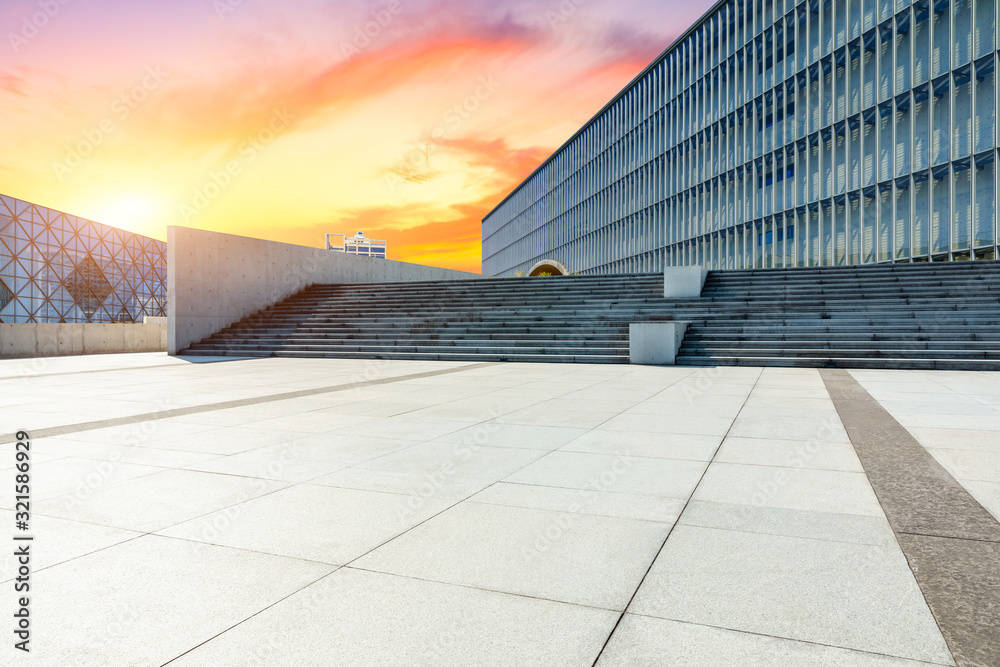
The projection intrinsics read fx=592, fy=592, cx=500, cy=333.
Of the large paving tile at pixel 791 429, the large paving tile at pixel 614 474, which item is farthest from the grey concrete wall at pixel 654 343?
the large paving tile at pixel 614 474

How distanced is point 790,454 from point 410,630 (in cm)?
404

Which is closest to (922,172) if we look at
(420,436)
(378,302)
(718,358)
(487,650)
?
(718,358)

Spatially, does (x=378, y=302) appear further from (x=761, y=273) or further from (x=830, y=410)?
(x=830, y=410)

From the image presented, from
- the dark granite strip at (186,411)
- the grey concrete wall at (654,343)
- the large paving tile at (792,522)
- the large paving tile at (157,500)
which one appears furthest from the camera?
the grey concrete wall at (654,343)

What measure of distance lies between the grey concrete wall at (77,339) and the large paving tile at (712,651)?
2293 centimetres

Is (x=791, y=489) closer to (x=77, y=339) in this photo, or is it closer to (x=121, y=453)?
(x=121, y=453)

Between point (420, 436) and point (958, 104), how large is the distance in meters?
32.6

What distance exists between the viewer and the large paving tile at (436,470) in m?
4.21

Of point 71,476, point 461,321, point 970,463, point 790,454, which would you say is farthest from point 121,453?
point 461,321

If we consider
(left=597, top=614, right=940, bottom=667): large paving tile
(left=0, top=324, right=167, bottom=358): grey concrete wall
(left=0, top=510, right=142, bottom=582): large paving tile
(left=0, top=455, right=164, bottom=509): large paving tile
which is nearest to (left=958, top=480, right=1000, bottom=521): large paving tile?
(left=597, top=614, right=940, bottom=667): large paving tile

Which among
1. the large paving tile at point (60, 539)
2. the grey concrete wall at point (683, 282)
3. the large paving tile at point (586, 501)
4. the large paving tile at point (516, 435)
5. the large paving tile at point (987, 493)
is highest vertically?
the grey concrete wall at point (683, 282)

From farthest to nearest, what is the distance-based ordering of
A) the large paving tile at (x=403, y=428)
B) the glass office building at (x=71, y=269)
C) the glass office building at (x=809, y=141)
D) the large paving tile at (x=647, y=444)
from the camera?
the glass office building at (x=71, y=269)
the glass office building at (x=809, y=141)
the large paving tile at (x=403, y=428)
the large paving tile at (x=647, y=444)

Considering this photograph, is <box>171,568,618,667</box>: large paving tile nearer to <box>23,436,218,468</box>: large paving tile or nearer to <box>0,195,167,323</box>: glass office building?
<box>23,436,218,468</box>: large paving tile

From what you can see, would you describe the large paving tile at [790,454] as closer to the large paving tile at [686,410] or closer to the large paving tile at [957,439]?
the large paving tile at [957,439]
